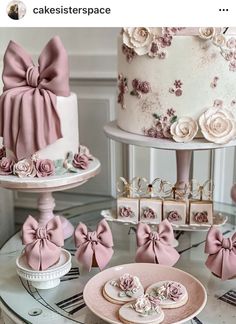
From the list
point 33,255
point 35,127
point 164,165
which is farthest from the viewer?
point 164,165

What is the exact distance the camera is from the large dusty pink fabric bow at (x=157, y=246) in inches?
36.4

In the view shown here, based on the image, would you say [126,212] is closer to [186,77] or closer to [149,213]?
[149,213]

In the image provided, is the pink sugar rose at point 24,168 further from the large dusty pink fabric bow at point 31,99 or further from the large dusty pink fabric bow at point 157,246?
the large dusty pink fabric bow at point 157,246

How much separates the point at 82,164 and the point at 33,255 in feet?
0.83

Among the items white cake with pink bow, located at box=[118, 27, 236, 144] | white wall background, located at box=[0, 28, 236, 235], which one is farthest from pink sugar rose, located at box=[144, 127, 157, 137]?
white wall background, located at box=[0, 28, 236, 235]

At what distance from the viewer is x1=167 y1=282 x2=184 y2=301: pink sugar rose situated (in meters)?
0.82

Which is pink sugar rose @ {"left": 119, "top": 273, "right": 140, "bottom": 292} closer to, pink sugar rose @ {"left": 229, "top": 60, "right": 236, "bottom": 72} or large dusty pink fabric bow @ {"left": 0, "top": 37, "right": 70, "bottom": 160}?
large dusty pink fabric bow @ {"left": 0, "top": 37, "right": 70, "bottom": 160}

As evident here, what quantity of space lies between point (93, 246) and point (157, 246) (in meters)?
0.12

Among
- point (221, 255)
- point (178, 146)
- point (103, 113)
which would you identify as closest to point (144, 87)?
point (178, 146)

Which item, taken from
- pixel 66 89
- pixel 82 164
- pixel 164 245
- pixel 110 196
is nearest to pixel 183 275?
pixel 164 245

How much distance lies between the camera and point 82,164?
1.05 m

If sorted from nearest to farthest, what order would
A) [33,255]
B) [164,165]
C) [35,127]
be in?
1. [33,255]
2. [35,127]
3. [164,165]
